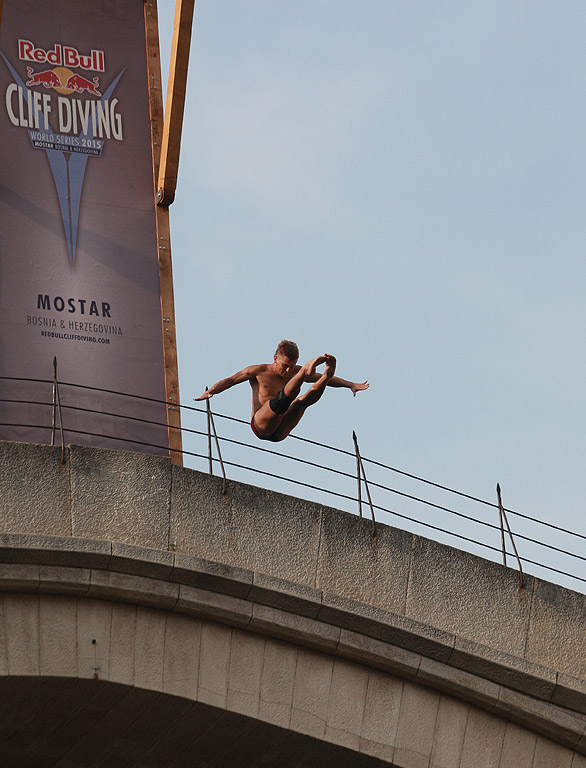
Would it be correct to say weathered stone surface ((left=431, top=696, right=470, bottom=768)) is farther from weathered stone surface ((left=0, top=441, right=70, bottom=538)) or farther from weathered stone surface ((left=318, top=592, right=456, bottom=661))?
weathered stone surface ((left=0, top=441, right=70, bottom=538))

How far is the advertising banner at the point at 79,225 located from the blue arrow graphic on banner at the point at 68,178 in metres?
0.02

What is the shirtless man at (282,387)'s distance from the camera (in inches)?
696

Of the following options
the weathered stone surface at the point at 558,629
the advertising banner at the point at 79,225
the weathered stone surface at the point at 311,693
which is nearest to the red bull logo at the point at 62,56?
the advertising banner at the point at 79,225

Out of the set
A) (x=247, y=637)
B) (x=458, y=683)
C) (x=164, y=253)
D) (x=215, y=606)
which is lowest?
(x=458, y=683)

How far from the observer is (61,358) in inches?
806

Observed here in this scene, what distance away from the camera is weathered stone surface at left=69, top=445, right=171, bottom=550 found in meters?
15.0

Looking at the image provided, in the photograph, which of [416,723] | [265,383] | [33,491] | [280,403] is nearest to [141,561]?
[33,491]

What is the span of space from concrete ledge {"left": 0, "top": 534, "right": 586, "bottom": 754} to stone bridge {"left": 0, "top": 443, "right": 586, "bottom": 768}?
20mm

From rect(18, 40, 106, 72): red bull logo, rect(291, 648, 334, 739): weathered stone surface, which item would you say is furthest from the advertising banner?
rect(291, 648, 334, 739): weathered stone surface

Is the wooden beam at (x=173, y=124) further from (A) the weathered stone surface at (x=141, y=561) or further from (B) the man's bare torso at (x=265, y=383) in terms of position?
(A) the weathered stone surface at (x=141, y=561)

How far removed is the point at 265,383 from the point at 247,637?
4068mm

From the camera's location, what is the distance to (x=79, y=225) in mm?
21219

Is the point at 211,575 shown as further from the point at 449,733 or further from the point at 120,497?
the point at 449,733

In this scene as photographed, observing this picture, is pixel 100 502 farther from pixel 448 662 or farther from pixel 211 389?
pixel 448 662
